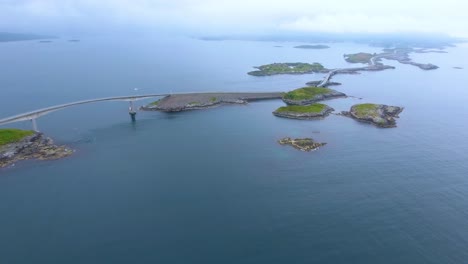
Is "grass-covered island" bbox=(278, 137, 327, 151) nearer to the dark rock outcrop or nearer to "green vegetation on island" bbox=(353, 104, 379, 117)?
"green vegetation on island" bbox=(353, 104, 379, 117)

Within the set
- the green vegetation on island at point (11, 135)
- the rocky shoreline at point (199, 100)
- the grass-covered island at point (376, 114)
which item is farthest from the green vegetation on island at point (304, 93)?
the green vegetation on island at point (11, 135)

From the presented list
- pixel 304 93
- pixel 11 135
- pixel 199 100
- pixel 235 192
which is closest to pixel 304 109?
pixel 304 93

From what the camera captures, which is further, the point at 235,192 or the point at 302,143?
the point at 302,143

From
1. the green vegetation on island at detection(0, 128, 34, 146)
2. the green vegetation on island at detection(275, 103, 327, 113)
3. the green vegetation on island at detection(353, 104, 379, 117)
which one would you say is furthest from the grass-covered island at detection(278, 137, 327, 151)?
the green vegetation on island at detection(0, 128, 34, 146)

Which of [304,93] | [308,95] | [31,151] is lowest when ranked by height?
[31,151]

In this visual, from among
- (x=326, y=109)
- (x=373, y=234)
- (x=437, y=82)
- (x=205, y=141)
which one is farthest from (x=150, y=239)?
(x=437, y=82)

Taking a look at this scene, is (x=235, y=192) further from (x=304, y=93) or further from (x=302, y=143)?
(x=304, y=93)

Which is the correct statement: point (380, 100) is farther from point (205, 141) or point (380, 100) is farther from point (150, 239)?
point (150, 239)
